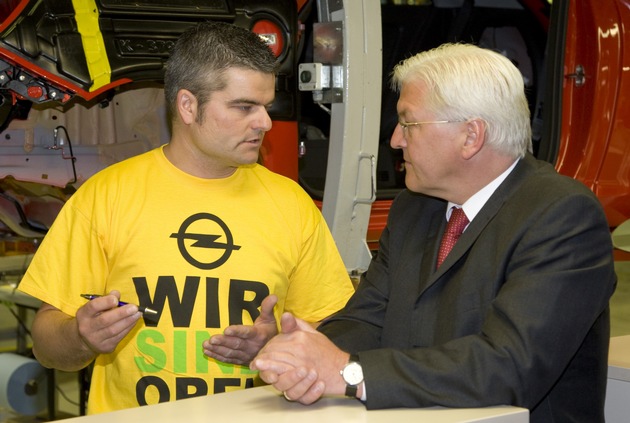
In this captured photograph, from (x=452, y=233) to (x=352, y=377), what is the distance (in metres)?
0.51

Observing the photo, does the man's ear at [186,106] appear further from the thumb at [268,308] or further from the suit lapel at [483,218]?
the suit lapel at [483,218]

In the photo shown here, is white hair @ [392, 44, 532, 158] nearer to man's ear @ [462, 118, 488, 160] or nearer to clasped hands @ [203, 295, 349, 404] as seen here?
man's ear @ [462, 118, 488, 160]

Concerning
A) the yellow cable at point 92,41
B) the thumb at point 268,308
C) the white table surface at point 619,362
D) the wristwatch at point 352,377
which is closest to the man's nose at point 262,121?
the thumb at point 268,308

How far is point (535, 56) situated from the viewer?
5707 mm

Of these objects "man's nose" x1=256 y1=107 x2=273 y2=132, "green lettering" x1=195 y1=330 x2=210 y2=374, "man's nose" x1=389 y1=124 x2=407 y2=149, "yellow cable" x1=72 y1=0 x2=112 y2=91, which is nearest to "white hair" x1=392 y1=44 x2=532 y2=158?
"man's nose" x1=389 y1=124 x2=407 y2=149

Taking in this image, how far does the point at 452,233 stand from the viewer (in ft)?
7.05

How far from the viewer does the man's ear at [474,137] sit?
6.72 ft

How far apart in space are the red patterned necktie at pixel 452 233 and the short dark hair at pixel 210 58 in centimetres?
58

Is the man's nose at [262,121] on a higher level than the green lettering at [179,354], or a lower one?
higher

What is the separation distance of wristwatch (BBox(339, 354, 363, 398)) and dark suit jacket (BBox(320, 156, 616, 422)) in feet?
0.05

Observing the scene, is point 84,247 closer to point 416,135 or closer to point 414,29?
point 416,135

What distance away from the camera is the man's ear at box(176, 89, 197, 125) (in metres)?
2.32

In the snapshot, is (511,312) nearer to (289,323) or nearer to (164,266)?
(289,323)

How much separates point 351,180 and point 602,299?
1.89 meters
